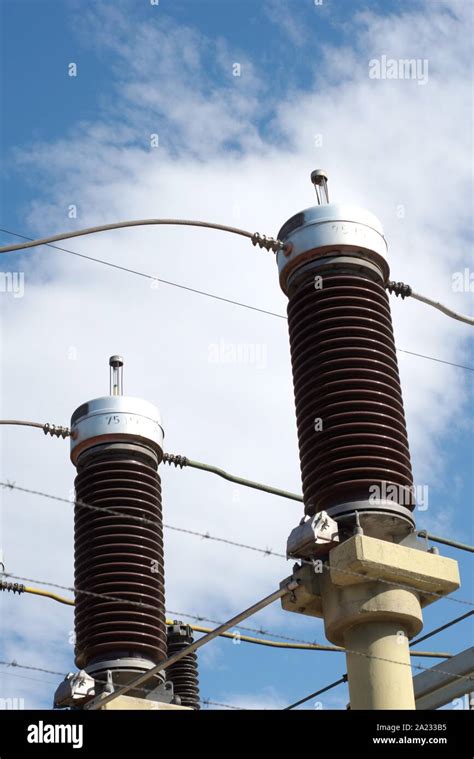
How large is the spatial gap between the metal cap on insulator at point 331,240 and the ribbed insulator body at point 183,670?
6284mm

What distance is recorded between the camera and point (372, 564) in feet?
38.8

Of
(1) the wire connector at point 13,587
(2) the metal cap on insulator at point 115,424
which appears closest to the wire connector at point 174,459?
(2) the metal cap on insulator at point 115,424

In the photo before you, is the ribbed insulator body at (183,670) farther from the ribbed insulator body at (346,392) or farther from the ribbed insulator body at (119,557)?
the ribbed insulator body at (346,392)

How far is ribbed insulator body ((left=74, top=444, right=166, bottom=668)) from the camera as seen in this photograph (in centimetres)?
1494

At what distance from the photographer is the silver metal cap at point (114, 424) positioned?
16.3m

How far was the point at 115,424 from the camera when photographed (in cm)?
1636

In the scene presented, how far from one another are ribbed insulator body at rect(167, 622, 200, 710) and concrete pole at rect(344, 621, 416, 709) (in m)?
6.49

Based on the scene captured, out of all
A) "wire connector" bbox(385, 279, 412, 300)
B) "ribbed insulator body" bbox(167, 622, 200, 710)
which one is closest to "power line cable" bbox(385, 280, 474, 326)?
"wire connector" bbox(385, 279, 412, 300)

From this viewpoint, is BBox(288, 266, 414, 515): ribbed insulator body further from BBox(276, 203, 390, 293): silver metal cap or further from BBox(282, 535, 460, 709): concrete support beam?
BBox(282, 535, 460, 709): concrete support beam
